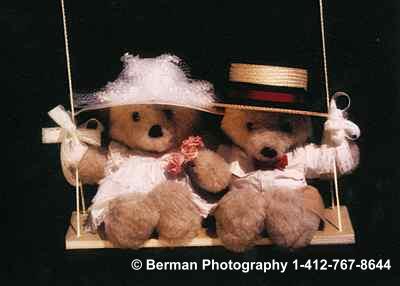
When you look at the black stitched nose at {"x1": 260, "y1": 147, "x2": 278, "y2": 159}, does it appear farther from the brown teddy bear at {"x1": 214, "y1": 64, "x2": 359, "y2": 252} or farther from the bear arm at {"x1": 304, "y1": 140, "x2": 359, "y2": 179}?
the bear arm at {"x1": 304, "y1": 140, "x2": 359, "y2": 179}

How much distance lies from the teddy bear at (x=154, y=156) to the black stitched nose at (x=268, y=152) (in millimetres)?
127

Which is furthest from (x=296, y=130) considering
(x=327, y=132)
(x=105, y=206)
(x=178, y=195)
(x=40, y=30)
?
(x=40, y=30)

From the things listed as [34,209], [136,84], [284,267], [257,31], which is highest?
[257,31]

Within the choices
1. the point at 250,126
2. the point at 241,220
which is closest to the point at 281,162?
the point at 250,126

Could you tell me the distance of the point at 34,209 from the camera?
2.33m

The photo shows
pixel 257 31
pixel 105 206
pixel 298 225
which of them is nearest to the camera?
pixel 298 225

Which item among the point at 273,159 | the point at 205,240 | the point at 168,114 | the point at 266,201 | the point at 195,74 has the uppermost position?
the point at 195,74

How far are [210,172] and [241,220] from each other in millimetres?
212

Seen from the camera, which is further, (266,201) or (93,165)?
(93,165)

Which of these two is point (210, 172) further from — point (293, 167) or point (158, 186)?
point (293, 167)

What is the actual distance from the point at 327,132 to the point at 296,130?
10 cm

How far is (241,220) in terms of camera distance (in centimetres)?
193

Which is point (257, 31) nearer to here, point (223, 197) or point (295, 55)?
point (295, 55)

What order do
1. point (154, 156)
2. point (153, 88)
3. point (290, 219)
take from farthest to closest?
1. point (154, 156)
2. point (153, 88)
3. point (290, 219)
